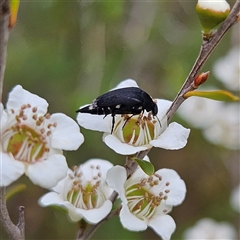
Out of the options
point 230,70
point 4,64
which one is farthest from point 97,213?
point 230,70

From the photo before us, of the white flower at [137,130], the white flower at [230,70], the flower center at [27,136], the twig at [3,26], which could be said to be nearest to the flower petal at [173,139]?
the white flower at [137,130]

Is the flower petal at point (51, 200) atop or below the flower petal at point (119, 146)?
below

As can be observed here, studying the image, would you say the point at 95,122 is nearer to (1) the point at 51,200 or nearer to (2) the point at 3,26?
(1) the point at 51,200

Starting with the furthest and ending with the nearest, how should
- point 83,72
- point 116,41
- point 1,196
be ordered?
point 116,41 < point 83,72 < point 1,196

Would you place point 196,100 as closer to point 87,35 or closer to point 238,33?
point 238,33

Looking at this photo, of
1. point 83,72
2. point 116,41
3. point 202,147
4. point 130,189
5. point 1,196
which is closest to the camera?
point 1,196

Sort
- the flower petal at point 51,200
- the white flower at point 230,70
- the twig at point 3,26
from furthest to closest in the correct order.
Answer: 1. the white flower at point 230,70
2. the flower petal at point 51,200
3. the twig at point 3,26

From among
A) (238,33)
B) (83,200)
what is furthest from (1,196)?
(238,33)

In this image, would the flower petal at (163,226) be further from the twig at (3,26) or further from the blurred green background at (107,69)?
the blurred green background at (107,69)
